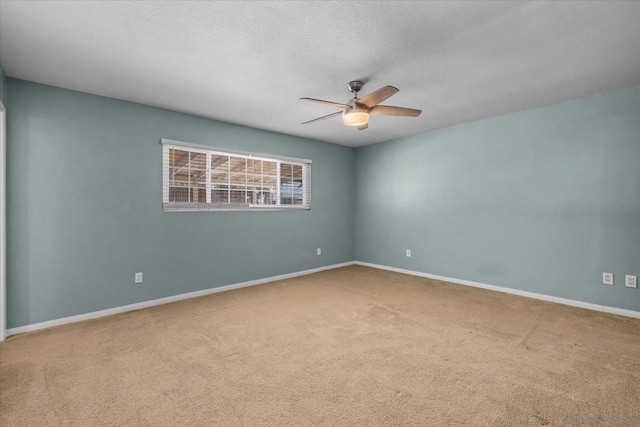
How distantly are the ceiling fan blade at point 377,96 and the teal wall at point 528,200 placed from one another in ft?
8.46

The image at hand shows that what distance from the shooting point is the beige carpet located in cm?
170

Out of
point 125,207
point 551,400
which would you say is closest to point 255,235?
point 125,207

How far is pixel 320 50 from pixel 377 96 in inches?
23.6

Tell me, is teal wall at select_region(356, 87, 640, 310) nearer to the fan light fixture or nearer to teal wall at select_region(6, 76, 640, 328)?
teal wall at select_region(6, 76, 640, 328)

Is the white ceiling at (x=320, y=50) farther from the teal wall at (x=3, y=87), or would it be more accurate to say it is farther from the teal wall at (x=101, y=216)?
the teal wall at (x=101, y=216)

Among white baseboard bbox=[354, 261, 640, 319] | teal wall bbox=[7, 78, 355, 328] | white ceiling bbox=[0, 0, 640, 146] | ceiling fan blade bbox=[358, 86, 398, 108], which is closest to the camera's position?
white ceiling bbox=[0, 0, 640, 146]

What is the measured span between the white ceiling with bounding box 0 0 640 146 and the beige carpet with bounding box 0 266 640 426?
2.45 m

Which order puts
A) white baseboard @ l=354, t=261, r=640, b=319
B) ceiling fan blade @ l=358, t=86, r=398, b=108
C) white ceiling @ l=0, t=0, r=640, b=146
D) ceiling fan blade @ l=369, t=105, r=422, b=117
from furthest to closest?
1. white baseboard @ l=354, t=261, r=640, b=319
2. ceiling fan blade @ l=369, t=105, r=422, b=117
3. ceiling fan blade @ l=358, t=86, r=398, b=108
4. white ceiling @ l=0, t=0, r=640, b=146

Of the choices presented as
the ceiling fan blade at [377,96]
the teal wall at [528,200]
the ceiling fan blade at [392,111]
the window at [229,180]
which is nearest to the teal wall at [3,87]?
the window at [229,180]

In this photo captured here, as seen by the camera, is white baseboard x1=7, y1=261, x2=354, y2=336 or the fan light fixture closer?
the fan light fixture

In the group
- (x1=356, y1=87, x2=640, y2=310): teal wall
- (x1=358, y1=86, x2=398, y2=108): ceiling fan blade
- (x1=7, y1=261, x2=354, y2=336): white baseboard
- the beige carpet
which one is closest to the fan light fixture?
(x1=358, y1=86, x2=398, y2=108): ceiling fan blade

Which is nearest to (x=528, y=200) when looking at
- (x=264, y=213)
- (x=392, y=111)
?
(x=392, y=111)

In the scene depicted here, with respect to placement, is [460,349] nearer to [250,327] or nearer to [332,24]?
[250,327]

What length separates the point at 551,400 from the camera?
1798 millimetres
